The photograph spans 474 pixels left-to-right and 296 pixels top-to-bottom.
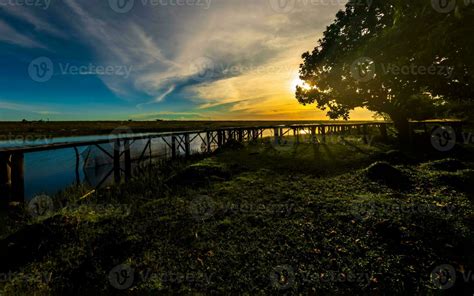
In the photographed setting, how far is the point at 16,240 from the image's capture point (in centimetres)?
A: 457

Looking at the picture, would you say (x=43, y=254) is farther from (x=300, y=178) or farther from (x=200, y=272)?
(x=300, y=178)

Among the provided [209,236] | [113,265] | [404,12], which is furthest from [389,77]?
[113,265]

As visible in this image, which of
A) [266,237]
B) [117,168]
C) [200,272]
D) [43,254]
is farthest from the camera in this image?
[117,168]

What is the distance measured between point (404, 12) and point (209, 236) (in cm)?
749

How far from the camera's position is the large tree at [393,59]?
5715 millimetres
